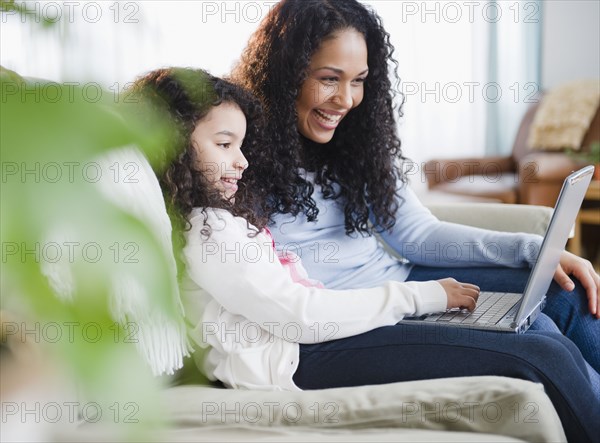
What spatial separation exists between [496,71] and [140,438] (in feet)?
14.4

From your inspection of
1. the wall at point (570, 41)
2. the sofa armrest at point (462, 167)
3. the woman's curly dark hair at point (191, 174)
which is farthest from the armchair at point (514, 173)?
the woman's curly dark hair at point (191, 174)

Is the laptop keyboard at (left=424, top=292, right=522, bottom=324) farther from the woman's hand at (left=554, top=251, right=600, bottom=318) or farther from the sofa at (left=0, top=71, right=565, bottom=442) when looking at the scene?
the sofa at (left=0, top=71, right=565, bottom=442)

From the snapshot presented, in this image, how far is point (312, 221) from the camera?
1471mm

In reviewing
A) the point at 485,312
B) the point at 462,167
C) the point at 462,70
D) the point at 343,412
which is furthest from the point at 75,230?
the point at 462,70

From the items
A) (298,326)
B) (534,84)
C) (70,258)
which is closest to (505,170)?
(534,84)

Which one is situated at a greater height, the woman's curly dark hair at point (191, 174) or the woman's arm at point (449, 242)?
the woman's curly dark hair at point (191, 174)

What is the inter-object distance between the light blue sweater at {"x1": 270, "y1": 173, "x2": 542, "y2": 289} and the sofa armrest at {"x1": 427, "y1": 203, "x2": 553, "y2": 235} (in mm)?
143

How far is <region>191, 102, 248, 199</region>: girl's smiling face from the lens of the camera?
1.17m

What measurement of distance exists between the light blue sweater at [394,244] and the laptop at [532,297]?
14 cm

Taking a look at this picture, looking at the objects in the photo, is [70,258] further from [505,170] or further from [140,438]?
[505,170]

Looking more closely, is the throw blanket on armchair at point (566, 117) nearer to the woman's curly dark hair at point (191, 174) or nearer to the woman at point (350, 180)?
the woman at point (350, 180)

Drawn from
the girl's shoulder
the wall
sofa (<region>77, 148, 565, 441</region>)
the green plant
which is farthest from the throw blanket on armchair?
the green plant

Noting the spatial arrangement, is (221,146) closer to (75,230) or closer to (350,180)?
(350,180)

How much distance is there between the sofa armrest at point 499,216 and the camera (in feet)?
5.40
